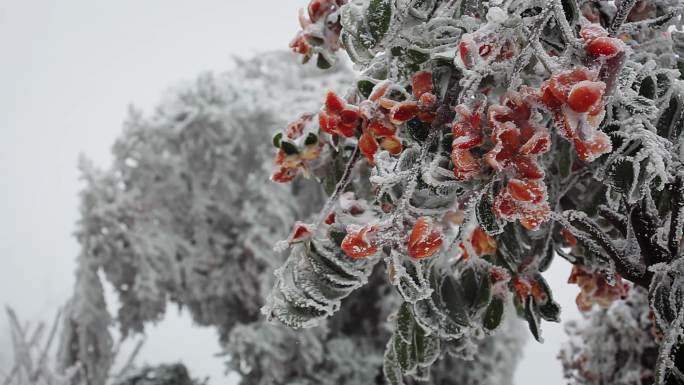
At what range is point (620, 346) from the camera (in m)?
1.13

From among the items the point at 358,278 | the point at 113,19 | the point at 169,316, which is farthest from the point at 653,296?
the point at 113,19

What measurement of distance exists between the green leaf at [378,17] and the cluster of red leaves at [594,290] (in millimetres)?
405

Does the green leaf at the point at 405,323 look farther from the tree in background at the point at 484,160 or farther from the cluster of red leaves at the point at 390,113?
the cluster of red leaves at the point at 390,113

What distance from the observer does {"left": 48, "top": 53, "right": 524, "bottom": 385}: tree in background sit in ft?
8.07

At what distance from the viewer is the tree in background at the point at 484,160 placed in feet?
1.14

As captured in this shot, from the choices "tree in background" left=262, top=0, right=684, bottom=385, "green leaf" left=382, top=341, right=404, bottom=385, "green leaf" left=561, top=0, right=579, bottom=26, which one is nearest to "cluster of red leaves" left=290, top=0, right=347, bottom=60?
"tree in background" left=262, top=0, right=684, bottom=385

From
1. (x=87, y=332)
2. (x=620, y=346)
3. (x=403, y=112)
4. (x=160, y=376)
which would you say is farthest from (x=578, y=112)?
(x=87, y=332)

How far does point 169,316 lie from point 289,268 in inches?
97.1

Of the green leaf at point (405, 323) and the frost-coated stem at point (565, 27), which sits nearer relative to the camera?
the frost-coated stem at point (565, 27)

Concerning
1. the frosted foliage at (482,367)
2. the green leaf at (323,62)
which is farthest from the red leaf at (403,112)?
the frosted foliage at (482,367)

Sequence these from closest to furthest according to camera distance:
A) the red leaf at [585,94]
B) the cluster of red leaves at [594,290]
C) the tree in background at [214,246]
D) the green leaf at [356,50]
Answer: the red leaf at [585,94], the green leaf at [356,50], the cluster of red leaves at [594,290], the tree in background at [214,246]

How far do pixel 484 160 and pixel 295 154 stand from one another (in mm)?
235

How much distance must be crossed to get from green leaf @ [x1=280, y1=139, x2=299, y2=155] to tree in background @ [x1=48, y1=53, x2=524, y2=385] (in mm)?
1920

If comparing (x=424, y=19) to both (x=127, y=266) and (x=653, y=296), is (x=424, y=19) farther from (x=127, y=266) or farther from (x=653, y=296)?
(x=127, y=266)
